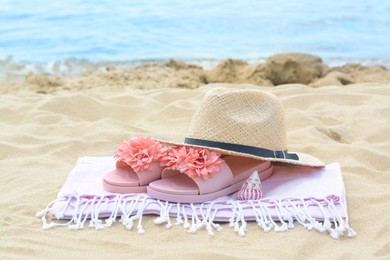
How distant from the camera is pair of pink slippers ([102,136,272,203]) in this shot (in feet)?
8.75

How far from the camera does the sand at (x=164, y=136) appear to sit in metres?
2.40

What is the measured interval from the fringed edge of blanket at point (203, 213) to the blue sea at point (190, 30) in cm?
471

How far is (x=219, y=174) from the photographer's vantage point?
8.92 ft

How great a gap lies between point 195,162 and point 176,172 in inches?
7.0

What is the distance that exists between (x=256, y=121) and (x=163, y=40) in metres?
5.75

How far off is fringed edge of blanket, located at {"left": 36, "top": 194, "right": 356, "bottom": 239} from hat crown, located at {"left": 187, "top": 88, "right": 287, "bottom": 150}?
0.95 feet

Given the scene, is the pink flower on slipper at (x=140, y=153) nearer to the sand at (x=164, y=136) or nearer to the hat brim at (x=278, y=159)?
the hat brim at (x=278, y=159)

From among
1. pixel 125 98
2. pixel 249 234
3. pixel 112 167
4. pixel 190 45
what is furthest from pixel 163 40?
pixel 249 234

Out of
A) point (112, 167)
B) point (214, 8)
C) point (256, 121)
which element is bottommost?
point (214, 8)

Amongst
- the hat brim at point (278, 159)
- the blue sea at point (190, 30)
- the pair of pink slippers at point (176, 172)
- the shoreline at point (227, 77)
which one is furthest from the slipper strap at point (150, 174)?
the blue sea at point (190, 30)

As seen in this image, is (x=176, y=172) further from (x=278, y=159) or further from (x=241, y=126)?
(x=278, y=159)

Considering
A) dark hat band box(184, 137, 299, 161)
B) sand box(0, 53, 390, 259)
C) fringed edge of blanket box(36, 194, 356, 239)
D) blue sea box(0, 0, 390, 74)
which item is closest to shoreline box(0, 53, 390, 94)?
sand box(0, 53, 390, 259)

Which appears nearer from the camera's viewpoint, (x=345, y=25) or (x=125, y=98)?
(x=125, y=98)

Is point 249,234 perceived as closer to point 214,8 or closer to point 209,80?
point 209,80
